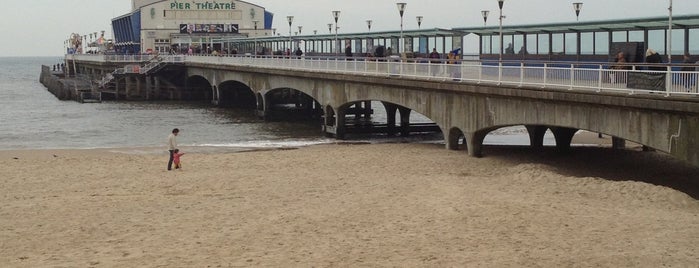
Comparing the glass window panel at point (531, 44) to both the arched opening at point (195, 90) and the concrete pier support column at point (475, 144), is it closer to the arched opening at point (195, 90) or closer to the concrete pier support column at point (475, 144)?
the concrete pier support column at point (475, 144)

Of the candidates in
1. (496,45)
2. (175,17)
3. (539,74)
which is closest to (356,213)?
(539,74)

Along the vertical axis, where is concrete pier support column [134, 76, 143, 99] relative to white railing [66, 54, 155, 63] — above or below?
below

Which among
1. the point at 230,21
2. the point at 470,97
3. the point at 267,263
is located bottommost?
the point at 267,263

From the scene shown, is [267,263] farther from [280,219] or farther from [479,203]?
[479,203]

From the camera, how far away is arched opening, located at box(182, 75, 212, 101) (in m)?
76.1

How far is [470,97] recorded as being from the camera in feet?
97.1

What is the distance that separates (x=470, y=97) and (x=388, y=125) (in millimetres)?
12953

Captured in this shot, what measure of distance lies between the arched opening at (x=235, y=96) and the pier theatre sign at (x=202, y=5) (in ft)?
110

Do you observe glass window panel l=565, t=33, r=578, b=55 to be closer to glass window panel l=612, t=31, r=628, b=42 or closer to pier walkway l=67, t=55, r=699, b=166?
pier walkway l=67, t=55, r=699, b=166

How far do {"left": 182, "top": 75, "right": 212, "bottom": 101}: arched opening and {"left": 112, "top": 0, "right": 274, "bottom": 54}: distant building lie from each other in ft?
70.7

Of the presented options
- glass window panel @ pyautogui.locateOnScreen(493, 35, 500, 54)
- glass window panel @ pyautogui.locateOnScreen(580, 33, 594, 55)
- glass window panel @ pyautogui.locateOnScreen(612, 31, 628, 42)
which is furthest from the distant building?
glass window panel @ pyautogui.locateOnScreen(612, 31, 628, 42)

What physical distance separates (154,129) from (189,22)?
52936mm

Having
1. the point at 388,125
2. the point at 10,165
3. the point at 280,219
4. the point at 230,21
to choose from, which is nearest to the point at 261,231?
the point at 280,219

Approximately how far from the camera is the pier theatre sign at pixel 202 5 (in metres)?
99.9
